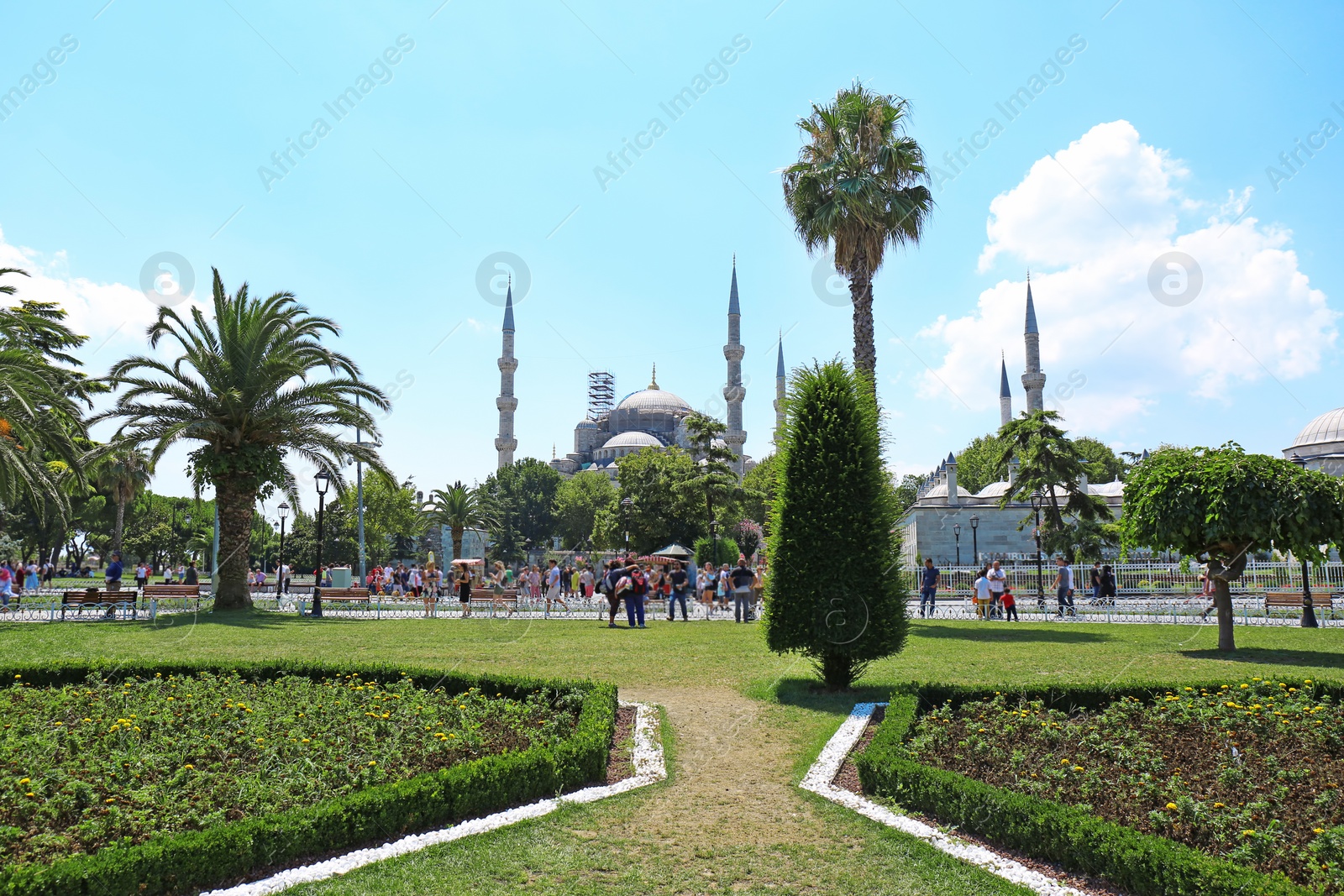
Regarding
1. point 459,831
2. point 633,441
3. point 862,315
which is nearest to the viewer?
point 459,831

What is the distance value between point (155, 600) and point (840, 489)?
14874 millimetres

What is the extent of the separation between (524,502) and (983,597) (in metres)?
50.2

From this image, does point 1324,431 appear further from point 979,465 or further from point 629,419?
point 629,419

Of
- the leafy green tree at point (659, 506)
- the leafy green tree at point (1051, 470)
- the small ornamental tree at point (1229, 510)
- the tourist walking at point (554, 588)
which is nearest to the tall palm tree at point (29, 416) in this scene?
the tourist walking at point (554, 588)

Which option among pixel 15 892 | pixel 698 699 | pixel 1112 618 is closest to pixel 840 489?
pixel 698 699

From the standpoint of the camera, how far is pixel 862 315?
55.3 ft

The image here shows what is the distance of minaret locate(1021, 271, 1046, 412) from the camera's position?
51406mm

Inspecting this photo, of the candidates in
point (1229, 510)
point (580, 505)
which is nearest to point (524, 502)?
point (580, 505)

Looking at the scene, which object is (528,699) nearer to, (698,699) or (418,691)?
(418,691)

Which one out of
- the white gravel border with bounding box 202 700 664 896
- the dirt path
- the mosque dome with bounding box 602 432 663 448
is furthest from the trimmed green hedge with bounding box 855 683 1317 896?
the mosque dome with bounding box 602 432 663 448

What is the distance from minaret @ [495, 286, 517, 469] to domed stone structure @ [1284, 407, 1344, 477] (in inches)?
1871

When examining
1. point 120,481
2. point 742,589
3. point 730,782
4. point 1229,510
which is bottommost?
point 730,782

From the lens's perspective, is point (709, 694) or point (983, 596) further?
point (983, 596)

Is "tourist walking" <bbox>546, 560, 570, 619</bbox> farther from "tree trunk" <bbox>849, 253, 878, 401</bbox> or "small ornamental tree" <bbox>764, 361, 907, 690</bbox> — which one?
"small ornamental tree" <bbox>764, 361, 907, 690</bbox>
